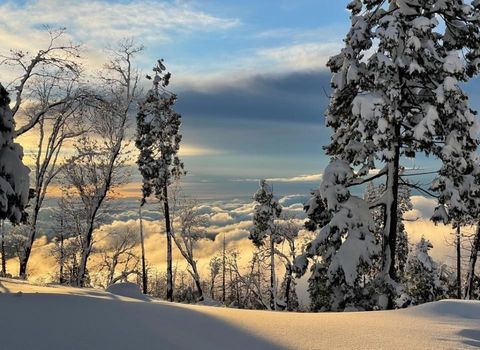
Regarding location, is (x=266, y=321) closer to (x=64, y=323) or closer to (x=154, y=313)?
(x=154, y=313)

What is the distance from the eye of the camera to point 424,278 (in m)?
27.9

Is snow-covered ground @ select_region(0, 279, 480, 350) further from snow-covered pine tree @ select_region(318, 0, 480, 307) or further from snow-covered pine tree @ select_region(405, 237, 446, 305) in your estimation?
snow-covered pine tree @ select_region(405, 237, 446, 305)

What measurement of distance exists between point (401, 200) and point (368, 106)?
2423cm

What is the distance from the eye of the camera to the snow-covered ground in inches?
201

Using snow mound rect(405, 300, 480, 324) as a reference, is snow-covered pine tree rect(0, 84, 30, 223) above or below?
above

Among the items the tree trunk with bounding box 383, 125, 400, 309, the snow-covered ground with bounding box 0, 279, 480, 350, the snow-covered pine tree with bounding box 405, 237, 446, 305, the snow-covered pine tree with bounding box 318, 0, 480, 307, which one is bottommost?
the snow-covered pine tree with bounding box 405, 237, 446, 305

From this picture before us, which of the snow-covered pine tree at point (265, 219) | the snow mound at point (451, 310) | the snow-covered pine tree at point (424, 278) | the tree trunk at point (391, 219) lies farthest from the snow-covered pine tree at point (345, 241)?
the snow-covered pine tree at point (265, 219)

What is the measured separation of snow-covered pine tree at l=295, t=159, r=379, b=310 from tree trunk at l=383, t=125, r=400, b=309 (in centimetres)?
59

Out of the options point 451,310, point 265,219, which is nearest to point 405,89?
point 451,310

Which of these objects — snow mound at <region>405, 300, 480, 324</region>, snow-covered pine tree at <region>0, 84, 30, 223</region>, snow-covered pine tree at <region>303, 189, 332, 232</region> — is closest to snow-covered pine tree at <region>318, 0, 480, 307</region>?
snow-covered pine tree at <region>303, 189, 332, 232</region>

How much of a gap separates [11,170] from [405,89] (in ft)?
39.0

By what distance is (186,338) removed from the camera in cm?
534

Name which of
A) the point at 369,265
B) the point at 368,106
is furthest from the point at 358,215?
the point at 368,106

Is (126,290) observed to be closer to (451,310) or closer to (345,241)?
(451,310)
